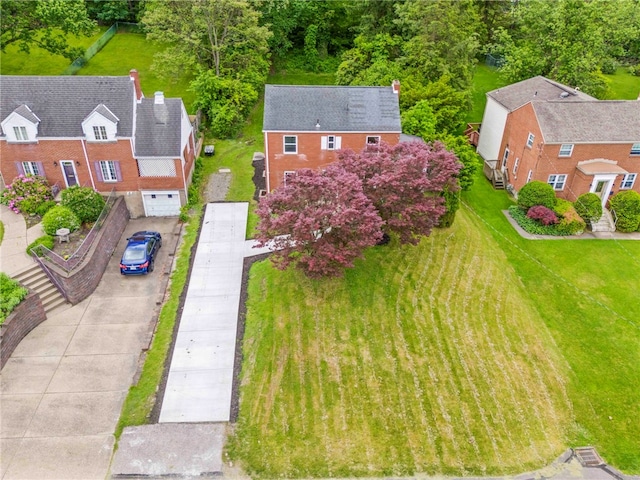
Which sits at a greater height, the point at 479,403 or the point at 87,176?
the point at 87,176

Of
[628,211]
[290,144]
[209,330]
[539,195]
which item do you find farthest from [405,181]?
[628,211]

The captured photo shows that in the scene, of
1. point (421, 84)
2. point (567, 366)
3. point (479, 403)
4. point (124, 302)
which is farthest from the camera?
point (421, 84)

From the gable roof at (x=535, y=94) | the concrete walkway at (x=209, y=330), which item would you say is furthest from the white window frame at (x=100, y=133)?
the gable roof at (x=535, y=94)

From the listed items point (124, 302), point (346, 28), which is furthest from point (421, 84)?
point (124, 302)

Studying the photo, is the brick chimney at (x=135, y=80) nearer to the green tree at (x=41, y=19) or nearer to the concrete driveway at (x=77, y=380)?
the concrete driveway at (x=77, y=380)

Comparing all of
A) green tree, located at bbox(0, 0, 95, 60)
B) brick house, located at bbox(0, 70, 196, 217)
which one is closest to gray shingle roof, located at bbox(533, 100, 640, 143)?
brick house, located at bbox(0, 70, 196, 217)

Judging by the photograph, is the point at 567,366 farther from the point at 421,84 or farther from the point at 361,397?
the point at 421,84

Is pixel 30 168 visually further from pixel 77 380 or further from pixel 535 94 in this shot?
pixel 535 94
